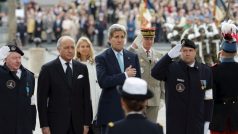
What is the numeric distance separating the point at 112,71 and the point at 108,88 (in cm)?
20

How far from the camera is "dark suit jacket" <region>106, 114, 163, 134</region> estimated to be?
668 cm

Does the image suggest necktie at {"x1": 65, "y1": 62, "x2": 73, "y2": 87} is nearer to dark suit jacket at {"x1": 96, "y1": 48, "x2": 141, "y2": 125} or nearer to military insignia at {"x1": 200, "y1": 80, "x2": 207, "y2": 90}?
dark suit jacket at {"x1": 96, "y1": 48, "x2": 141, "y2": 125}

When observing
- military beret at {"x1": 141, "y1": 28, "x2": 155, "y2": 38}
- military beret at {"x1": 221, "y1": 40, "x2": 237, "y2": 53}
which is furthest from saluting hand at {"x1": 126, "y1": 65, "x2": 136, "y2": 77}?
military beret at {"x1": 141, "y1": 28, "x2": 155, "y2": 38}

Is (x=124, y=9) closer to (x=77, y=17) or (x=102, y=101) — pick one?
(x=77, y=17)

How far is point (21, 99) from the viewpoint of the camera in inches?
372

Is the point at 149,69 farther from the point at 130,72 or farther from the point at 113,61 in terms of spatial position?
the point at 130,72

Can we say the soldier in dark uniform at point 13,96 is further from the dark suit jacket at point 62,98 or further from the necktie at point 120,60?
the necktie at point 120,60

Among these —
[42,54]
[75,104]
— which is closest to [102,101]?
[75,104]

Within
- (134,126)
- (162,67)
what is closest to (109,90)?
(162,67)

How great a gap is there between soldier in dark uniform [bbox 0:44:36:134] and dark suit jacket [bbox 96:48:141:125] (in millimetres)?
790

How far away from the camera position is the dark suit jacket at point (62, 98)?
9.66 m

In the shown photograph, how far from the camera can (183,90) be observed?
946 cm

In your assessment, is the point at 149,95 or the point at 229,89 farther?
the point at 229,89

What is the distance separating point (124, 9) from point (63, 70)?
31202 millimetres
